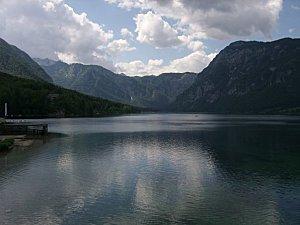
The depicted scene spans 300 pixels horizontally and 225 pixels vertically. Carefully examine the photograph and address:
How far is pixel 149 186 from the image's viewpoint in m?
65.6

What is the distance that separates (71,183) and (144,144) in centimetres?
6453

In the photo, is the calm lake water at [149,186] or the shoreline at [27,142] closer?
the calm lake water at [149,186]

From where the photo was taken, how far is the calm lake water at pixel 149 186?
48.9 metres

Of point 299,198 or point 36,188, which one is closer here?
point 299,198

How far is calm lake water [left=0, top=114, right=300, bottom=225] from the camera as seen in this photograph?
48.9 m

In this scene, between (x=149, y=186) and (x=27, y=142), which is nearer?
(x=149, y=186)

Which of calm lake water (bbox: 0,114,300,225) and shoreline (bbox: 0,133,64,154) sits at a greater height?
shoreline (bbox: 0,133,64,154)

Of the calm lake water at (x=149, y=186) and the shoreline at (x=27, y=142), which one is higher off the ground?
the shoreline at (x=27, y=142)

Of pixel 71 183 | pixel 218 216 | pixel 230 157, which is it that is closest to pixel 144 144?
pixel 230 157

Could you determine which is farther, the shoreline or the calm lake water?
the shoreline

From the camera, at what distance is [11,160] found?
90812 millimetres

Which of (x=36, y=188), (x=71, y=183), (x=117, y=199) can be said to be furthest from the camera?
(x=71, y=183)

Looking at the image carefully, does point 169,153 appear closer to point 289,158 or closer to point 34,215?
point 289,158

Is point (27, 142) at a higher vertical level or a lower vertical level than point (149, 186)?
higher
